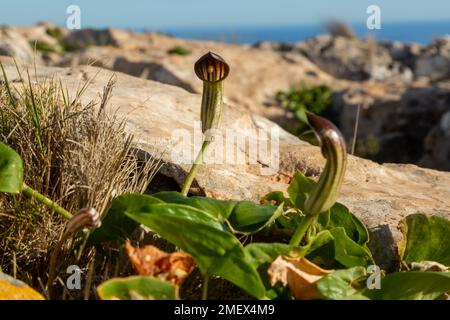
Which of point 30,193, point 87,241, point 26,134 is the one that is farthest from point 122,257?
point 26,134

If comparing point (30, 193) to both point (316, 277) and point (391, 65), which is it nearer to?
point (316, 277)

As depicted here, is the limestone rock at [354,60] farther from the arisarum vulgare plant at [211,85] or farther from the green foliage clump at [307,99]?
the arisarum vulgare plant at [211,85]

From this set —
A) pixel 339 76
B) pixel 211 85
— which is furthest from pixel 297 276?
pixel 339 76

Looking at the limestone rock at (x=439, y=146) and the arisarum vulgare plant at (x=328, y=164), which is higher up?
the arisarum vulgare plant at (x=328, y=164)

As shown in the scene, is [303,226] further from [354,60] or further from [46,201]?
[354,60]

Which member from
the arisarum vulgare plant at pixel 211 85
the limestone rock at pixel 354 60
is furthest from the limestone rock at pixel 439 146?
the arisarum vulgare plant at pixel 211 85
